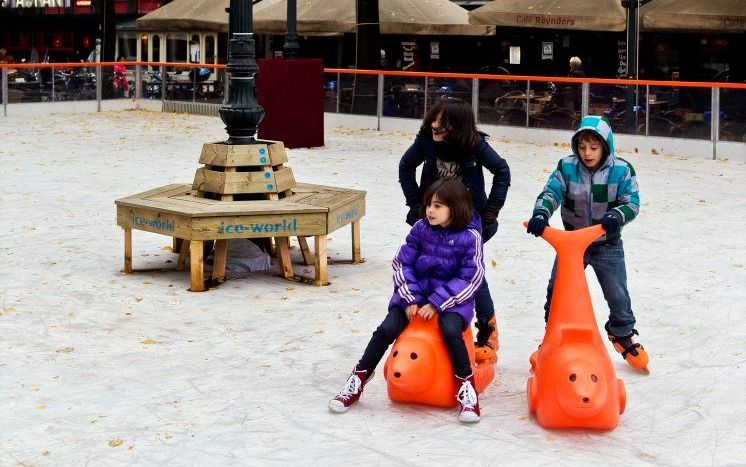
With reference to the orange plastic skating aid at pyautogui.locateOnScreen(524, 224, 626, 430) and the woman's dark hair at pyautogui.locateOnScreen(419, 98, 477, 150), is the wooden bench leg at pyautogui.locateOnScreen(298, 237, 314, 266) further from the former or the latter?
the orange plastic skating aid at pyautogui.locateOnScreen(524, 224, 626, 430)

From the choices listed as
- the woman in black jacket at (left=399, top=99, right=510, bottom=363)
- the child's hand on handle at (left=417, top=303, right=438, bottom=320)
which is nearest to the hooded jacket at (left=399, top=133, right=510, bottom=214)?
the woman in black jacket at (left=399, top=99, right=510, bottom=363)

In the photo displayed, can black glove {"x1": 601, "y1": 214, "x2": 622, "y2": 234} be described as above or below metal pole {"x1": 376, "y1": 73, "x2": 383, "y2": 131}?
below

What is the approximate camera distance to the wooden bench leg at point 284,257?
9039mm

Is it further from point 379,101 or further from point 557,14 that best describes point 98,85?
point 557,14


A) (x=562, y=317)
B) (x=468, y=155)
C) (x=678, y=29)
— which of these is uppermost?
(x=678, y=29)

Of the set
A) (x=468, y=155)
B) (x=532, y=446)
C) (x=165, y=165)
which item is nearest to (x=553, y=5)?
(x=165, y=165)

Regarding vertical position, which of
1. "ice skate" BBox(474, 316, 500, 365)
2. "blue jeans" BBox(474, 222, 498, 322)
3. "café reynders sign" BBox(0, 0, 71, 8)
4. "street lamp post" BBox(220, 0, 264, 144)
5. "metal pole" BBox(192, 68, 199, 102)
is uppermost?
"café reynders sign" BBox(0, 0, 71, 8)

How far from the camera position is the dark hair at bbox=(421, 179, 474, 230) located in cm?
606

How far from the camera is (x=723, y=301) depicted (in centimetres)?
842

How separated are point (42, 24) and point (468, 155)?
46.1m

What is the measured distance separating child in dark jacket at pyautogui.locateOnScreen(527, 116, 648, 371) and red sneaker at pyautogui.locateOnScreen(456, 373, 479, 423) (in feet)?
2.51

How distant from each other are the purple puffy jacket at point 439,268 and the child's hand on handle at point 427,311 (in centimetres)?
3

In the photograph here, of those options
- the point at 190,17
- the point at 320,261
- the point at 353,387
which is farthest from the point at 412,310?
the point at 190,17

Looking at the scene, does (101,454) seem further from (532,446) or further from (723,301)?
Result: (723,301)
